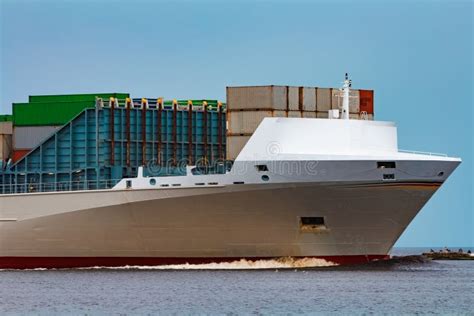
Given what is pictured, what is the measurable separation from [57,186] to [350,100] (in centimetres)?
1474

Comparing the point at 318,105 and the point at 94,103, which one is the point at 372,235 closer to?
the point at 318,105

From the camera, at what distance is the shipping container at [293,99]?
5703 cm

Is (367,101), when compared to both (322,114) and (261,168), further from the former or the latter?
(261,168)

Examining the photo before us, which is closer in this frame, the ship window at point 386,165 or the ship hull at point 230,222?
the ship window at point 386,165

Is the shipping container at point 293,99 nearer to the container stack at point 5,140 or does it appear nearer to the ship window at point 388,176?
the ship window at point 388,176

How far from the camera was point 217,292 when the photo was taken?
4994 cm

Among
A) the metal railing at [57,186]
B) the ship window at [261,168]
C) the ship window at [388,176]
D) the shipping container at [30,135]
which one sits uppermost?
the shipping container at [30,135]

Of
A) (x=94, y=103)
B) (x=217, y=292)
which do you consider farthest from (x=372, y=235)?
(x=94, y=103)

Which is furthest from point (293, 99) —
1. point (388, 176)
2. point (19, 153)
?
point (19, 153)

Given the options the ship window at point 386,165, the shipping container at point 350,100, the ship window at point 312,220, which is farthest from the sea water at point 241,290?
the shipping container at point 350,100

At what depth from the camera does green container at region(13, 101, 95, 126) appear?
6284 centimetres

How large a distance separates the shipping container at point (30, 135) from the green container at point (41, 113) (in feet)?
0.81

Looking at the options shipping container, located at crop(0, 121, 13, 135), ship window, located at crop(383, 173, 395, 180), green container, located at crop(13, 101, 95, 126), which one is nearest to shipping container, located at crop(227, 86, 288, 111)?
ship window, located at crop(383, 173, 395, 180)

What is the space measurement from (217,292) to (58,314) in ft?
27.4
